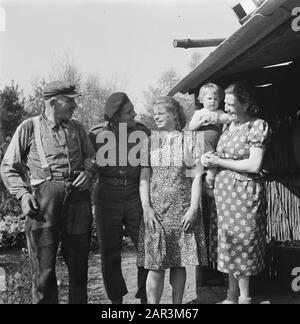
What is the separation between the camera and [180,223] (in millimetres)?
3791

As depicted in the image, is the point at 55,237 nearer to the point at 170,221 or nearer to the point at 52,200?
the point at 52,200

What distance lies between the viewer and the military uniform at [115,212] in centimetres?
414

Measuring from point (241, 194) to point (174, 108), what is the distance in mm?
829

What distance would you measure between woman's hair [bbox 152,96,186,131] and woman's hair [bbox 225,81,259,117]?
395mm

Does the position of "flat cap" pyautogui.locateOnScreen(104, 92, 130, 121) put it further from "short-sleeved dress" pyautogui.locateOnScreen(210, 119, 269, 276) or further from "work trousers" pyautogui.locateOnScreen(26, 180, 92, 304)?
"short-sleeved dress" pyautogui.locateOnScreen(210, 119, 269, 276)

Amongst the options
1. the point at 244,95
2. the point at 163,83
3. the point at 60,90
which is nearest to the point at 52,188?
the point at 60,90

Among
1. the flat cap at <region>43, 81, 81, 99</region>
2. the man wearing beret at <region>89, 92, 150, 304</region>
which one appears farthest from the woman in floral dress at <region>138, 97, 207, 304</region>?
the flat cap at <region>43, 81, 81, 99</region>

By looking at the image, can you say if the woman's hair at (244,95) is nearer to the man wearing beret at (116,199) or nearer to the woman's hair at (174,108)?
the woman's hair at (174,108)

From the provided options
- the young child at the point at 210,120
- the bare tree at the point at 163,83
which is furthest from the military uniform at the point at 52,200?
the bare tree at the point at 163,83

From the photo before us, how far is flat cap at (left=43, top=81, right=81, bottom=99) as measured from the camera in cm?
385

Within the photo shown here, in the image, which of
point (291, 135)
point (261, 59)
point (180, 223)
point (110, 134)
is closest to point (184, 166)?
point (180, 223)

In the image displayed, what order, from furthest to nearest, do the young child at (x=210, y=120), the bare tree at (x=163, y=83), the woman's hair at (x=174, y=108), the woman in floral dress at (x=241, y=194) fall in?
1. the bare tree at (x=163, y=83)
2. the young child at (x=210, y=120)
3. the woman's hair at (x=174, y=108)
4. the woman in floral dress at (x=241, y=194)

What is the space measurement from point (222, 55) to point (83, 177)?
1427 millimetres

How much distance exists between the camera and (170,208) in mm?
3799
